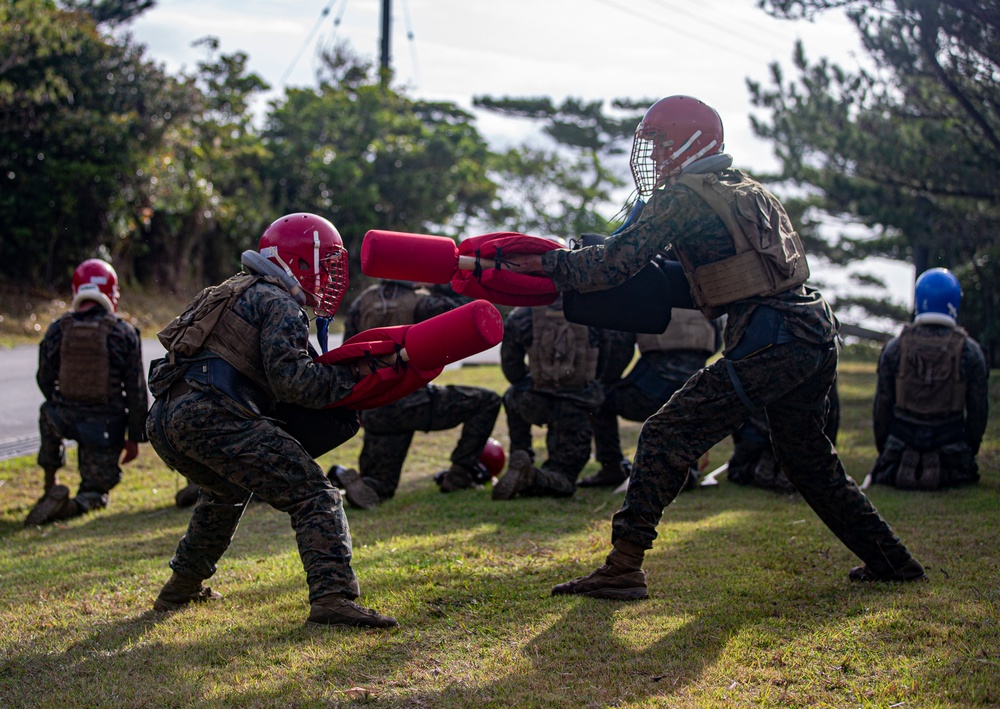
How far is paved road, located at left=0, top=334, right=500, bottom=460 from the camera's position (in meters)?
10.1

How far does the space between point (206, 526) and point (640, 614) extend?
2.21m

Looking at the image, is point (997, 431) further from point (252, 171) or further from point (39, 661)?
point (252, 171)

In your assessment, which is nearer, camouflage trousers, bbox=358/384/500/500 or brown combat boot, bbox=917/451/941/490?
brown combat boot, bbox=917/451/941/490

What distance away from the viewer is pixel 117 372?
26.5ft

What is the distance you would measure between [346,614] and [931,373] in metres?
5.79

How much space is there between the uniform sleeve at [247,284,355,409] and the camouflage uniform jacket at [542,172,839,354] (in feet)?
4.20

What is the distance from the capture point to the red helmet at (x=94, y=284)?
8008 millimetres

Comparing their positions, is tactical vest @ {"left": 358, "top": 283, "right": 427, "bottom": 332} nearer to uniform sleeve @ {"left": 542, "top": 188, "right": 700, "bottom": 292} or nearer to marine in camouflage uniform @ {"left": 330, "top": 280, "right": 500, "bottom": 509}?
marine in camouflage uniform @ {"left": 330, "top": 280, "right": 500, "bottom": 509}

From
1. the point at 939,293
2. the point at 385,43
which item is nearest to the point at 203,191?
the point at 385,43

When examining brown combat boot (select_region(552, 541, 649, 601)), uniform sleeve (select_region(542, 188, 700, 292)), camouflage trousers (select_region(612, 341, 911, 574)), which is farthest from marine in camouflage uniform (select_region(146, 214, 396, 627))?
camouflage trousers (select_region(612, 341, 911, 574))

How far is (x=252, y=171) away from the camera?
25.7 m

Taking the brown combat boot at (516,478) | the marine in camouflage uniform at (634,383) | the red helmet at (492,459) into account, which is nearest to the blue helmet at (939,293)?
the marine in camouflage uniform at (634,383)

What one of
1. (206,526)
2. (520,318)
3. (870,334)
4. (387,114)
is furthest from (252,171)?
(206,526)

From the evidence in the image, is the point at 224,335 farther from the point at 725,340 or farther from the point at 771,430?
the point at 771,430
